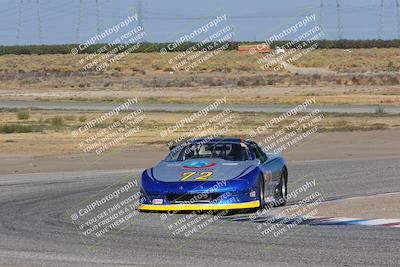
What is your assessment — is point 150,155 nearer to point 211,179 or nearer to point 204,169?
point 204,169

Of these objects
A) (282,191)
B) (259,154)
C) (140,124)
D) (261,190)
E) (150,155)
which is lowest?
(140,124)

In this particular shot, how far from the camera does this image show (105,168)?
90.7ft

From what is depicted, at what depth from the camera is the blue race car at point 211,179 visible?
637 inches

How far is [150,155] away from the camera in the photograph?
3164cm

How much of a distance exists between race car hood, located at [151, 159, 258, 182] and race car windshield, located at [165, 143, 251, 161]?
29 centimetres

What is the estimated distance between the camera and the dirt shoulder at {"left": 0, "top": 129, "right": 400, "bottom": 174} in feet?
93.5

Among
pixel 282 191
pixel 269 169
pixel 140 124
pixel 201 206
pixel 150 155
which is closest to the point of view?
pixel 201 206

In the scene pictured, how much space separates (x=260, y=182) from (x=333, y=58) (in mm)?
111137

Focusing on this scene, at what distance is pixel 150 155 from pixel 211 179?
15.4 meters

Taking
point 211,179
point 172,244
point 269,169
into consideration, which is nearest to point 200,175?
point 211,179

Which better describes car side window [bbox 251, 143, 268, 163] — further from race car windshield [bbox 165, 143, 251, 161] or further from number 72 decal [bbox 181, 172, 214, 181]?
number 72 decal [bbox 181, 172, 214, 181]

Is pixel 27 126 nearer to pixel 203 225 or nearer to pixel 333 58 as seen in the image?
pixel 203 225

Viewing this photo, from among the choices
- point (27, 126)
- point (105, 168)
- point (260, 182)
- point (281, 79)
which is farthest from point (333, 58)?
point (260, 182)

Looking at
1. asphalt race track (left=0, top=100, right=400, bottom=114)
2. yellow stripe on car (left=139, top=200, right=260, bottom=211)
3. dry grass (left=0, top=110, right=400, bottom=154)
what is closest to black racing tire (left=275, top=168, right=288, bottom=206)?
yellow stripe on car (left=139, top=200, right=260, bottom=211)
